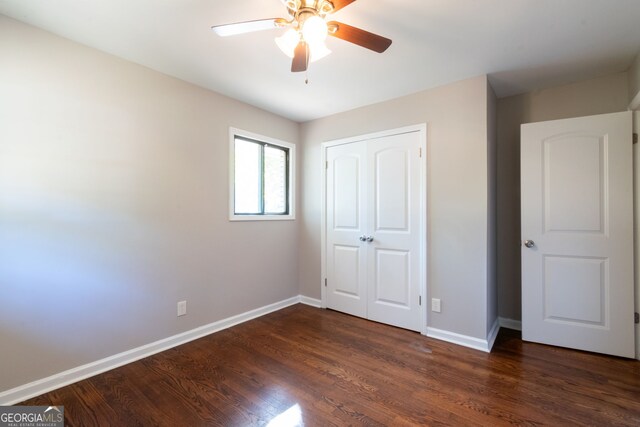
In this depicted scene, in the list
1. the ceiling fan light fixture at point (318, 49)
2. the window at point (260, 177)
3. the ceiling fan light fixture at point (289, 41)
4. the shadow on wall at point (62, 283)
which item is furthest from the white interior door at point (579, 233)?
the shadow on wall at point (62, 283)

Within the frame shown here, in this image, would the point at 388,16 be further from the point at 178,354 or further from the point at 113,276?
the point at 178,354

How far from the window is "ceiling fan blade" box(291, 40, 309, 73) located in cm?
152

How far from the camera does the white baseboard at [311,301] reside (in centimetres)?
365

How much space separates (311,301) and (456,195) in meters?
2.18

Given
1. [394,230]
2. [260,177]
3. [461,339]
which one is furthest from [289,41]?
[461,339]

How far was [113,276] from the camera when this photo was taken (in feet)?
7.16

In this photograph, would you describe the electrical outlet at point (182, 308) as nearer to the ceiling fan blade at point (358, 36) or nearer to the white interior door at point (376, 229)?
the white interior door at point (376, 229)

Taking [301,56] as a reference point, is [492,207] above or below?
below

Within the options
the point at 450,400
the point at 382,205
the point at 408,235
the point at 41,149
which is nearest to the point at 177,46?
the point at 41,149

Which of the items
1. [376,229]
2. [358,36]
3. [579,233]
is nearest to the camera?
[358,36]

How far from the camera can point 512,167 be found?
2961mm

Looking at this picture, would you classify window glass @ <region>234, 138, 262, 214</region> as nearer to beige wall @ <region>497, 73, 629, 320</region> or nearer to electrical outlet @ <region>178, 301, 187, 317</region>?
electrical outlet @ <region>178, 301, 187, 317</region>

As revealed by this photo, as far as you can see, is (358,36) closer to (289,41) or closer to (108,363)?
(289,41)

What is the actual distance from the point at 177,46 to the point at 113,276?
178 cm
